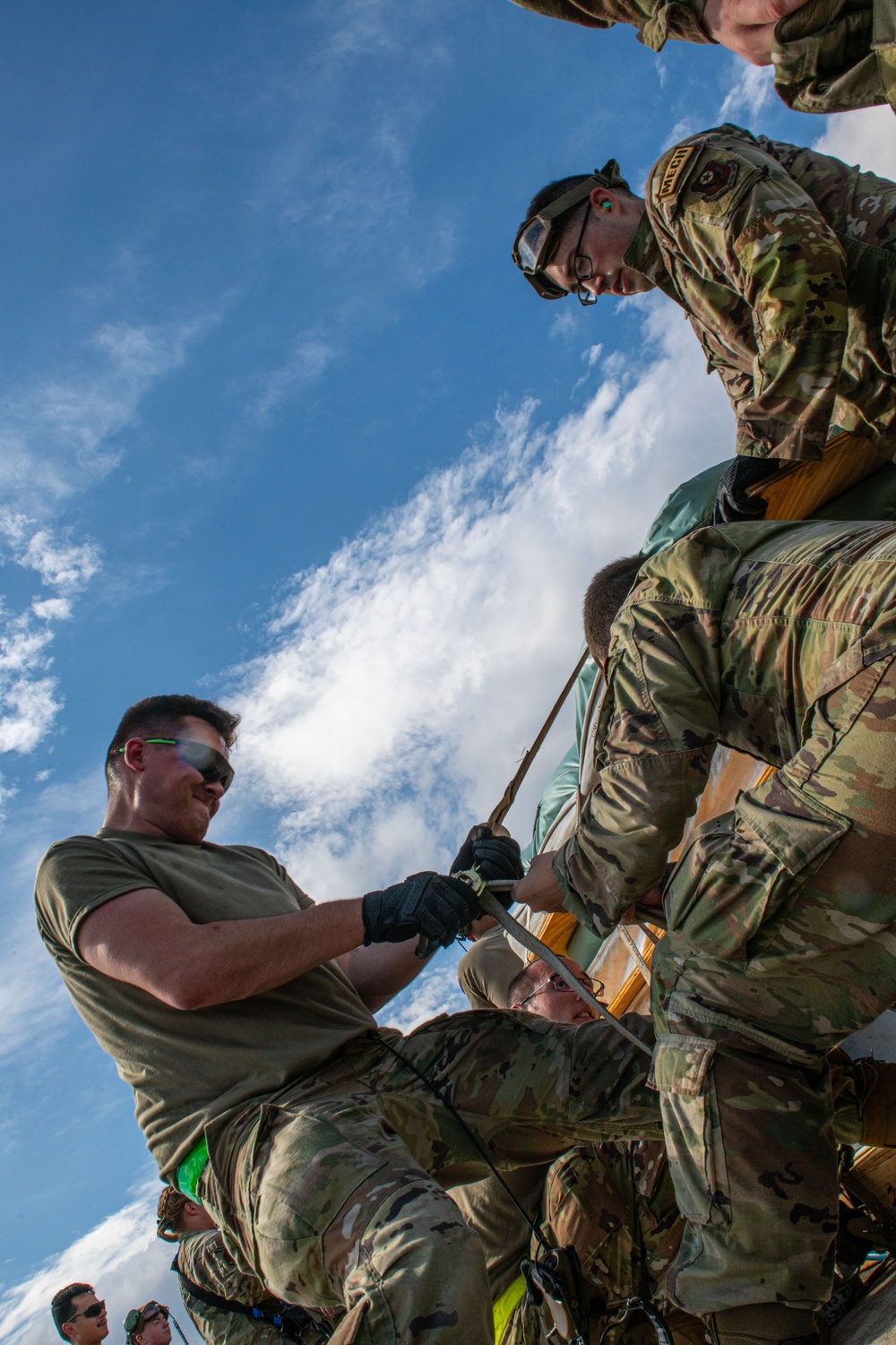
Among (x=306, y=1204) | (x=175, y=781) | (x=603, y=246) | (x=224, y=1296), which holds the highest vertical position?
(x=603, y=246)

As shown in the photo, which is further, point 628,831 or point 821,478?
point 821,478

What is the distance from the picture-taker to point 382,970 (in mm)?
3273

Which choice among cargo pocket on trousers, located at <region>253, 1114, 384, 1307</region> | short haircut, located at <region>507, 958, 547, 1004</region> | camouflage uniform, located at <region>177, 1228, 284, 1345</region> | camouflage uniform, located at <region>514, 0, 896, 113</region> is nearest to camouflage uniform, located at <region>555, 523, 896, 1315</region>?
cargo pocket on trousers, located at <region>253, 1114, 384, 1307</region>

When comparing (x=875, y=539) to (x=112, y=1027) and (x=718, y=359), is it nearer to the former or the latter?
(x=718, y=359)

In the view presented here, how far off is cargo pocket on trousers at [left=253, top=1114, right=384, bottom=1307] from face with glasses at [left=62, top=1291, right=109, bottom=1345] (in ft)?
18.9

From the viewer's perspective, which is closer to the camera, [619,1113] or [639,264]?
[619,1113]

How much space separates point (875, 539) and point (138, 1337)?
305 inches

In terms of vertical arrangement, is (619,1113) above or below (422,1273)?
below

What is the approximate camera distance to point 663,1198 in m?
3.24

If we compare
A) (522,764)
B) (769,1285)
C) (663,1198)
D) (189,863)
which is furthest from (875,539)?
(522,764)

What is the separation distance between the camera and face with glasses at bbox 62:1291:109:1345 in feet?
21.6

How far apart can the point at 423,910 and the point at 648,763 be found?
837 mm

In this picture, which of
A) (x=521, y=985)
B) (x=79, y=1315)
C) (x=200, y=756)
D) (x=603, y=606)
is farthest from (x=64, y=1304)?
(x=603, y=606)

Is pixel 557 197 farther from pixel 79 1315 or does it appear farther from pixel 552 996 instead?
pixel 79 1315
